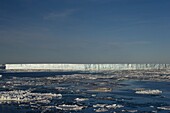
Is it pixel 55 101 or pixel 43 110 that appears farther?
pixel 55 101

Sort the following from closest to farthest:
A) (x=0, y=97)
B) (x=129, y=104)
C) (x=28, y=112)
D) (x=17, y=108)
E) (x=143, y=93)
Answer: (x=28, y=112) < (x=17, y=108) < (x=129, y=104) < (x=0, y=97) < (x=143, y=93)

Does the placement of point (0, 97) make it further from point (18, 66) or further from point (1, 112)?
point (18, 66)

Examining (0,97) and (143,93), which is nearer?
(0,97)

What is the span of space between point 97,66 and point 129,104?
100 meters

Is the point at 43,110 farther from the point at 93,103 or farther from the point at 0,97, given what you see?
the point at 0,97

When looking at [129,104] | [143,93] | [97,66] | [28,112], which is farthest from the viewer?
[97,66]

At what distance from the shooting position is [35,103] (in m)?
20.2

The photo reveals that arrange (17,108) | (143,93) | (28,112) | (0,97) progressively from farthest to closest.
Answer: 1. (143,93)
2. (0,97)
3. (17,108)
4. (28,112)

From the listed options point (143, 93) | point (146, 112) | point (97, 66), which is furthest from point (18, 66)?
point (146, 112)

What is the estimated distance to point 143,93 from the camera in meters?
25.8

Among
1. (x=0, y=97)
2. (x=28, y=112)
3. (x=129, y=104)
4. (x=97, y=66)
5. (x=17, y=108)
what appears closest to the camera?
(x=28, y=112)

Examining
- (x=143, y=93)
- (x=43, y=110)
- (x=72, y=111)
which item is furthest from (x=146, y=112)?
(x=143, y=93)

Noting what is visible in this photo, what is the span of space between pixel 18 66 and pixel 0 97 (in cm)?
10205

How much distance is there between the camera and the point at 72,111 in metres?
17.4
